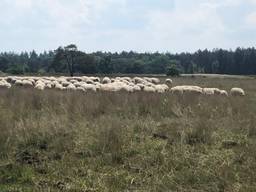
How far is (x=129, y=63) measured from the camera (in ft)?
326

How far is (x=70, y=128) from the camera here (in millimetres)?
10508

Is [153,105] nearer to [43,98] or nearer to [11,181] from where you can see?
[43,98]

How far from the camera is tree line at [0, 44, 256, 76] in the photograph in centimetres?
7631

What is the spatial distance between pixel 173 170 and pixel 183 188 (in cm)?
81

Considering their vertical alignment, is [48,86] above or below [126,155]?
above

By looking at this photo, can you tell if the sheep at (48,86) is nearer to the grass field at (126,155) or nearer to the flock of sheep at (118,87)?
the flock of sheep at (118,87)

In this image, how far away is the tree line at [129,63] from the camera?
76.3 meters

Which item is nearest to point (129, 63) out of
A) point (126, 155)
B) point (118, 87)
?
point (118, 87)

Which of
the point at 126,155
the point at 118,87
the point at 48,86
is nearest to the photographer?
the point at 126,155

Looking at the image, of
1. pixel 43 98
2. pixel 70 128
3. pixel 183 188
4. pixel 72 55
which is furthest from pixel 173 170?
pixel 72 55

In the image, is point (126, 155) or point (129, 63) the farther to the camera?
point (129, 63)

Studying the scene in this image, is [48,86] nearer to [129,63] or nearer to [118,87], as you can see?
[118,87]

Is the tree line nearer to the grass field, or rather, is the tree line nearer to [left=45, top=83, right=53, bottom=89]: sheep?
[left=45, top=83, right=53, bottom=89]: sheep

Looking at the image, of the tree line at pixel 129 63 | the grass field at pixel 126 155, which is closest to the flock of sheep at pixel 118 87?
the grass field at pixel 126 155
